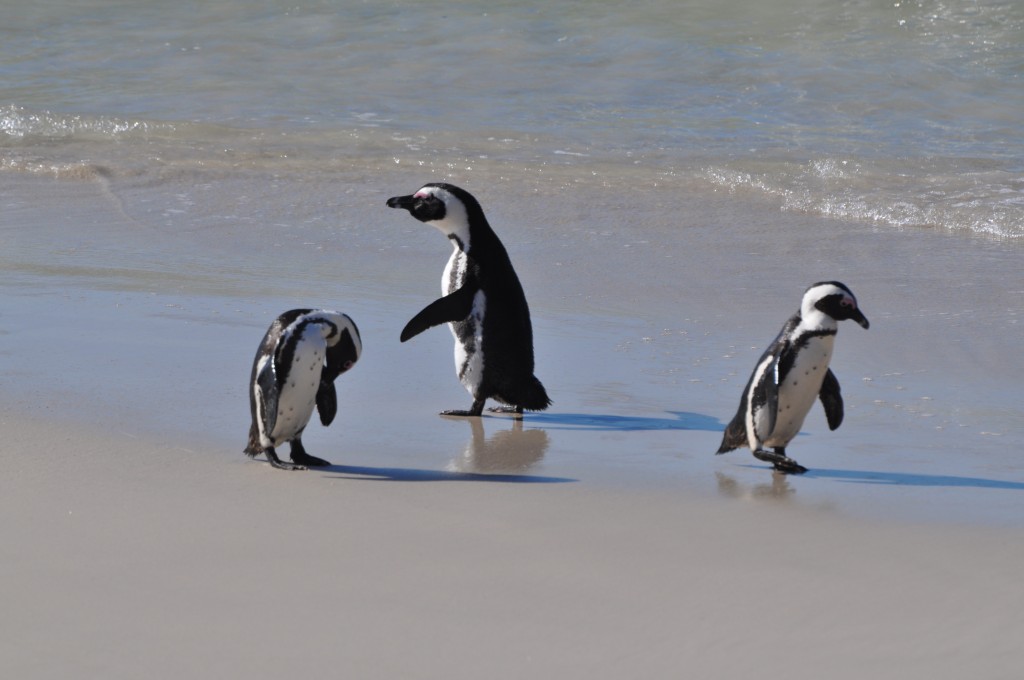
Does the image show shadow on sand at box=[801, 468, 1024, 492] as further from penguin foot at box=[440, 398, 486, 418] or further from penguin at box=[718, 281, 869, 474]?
penguin foot at box=[440, 398, 486, 418]

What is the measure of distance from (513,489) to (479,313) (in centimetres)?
111

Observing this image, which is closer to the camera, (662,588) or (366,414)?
(662,588)

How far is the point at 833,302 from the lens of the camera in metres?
3.72

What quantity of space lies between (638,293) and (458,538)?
2.77m

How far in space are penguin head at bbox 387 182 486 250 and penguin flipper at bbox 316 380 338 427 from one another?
2.96 ft

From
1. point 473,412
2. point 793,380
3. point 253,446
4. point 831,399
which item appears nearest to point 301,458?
point 253,446

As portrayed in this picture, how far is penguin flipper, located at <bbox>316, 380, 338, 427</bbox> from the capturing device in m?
3.80

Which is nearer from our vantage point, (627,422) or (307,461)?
(307,461)

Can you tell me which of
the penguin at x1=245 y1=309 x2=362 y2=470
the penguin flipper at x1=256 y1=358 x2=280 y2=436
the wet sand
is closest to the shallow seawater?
the wet sand

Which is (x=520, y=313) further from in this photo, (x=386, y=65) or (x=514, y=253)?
(x=386, y=65)

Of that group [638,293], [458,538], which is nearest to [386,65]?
[638,293]

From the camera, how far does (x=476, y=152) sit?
9164mm

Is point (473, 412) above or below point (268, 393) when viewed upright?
below

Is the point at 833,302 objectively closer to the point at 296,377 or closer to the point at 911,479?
the point at 911,479
